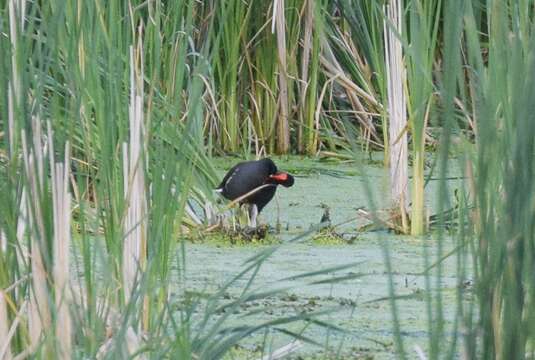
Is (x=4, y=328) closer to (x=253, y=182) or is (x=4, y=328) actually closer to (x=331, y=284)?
(x=331, y=284)

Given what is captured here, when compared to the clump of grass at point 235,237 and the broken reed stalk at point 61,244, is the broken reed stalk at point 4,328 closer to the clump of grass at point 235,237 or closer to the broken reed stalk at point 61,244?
the broken reed stalk at point 61,244

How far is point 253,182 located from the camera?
4133 mm

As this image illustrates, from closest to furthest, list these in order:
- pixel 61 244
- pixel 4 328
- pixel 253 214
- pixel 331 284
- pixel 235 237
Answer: pixel 61 244, pixel 4 328, pixel 331 284, pixel 235 237, pixel 253 214

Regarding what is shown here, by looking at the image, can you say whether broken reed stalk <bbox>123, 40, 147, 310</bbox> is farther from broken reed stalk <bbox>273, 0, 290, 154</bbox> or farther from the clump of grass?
broken reed stalk <bbox>273, 0, 290, 154</bbox>

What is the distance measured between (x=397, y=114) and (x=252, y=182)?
554 mm

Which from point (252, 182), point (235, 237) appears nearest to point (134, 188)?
point (235, 237)

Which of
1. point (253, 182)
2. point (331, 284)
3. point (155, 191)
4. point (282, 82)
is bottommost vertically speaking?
point (331, 284)

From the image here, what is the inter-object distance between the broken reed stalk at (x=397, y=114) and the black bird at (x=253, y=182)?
1.28 ft

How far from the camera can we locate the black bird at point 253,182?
13.1 ft

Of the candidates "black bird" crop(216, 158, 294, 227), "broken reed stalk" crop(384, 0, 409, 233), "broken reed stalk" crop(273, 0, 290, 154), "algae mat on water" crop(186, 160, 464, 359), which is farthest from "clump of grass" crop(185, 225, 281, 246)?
"broken reed stalk" crop(273, 0, 290, 154)

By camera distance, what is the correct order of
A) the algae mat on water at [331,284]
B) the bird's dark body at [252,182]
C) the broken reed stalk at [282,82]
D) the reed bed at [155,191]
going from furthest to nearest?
the broken reed stalk at [282,82] < the bird's dark body at [252,182] < the algae mat on water at [331,284] < the reed bed at [155,191]

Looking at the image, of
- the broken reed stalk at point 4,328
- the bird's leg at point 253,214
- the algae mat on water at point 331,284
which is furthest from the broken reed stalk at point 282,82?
the broken reed stalk at point 4,328

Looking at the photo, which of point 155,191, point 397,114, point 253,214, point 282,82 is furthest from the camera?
point 282,82

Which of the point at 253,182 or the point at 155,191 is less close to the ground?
the point at 155,191
